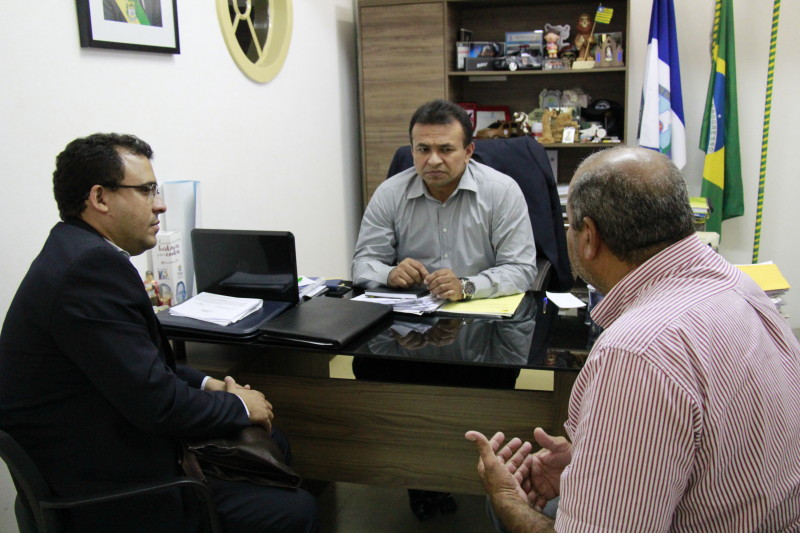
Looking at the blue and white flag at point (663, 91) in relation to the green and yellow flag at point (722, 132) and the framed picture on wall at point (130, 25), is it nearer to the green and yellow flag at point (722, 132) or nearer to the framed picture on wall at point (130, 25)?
the green and yellow flag at point (722, 132)

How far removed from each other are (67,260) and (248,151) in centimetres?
188

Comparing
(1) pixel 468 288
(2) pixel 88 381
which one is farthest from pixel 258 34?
(2) pixel 88 381

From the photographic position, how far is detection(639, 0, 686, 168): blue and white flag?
13.0ft

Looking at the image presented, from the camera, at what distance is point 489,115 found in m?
4.45

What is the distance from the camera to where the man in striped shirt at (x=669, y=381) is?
0.96 m

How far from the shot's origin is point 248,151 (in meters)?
3.24

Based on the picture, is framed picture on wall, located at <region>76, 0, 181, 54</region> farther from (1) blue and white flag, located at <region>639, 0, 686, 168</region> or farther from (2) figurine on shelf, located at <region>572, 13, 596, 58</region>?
(1) blue and white flag, located at <region>639, 0, 686, 168</region>

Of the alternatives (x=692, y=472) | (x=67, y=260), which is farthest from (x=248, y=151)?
(x=692, y=472)

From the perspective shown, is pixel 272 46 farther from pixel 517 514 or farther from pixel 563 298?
pixel 517 514

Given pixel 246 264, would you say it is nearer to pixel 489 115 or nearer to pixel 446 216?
pixel 446 216

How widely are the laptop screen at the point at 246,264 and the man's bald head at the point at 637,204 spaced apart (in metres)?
1.08

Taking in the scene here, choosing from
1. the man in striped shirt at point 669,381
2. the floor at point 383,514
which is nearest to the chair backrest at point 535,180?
the floor at point 383,514

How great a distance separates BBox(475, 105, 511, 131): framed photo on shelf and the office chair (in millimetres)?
3383

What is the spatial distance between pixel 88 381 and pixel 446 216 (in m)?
1.55
